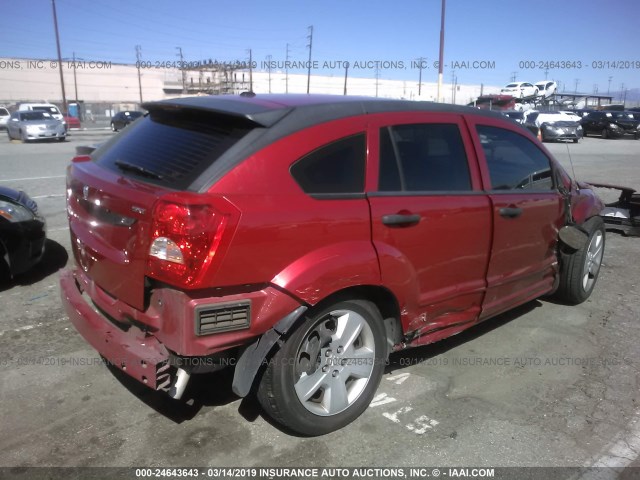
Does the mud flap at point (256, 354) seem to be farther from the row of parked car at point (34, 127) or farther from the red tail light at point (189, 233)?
the row of parked car at point (34, 127)

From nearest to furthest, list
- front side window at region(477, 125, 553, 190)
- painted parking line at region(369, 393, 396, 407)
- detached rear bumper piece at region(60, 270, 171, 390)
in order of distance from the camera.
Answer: detached rear bumper piece at region(60, 270, 171, 390) → painted parking line at region(369, 393, 396, 407) → front side window at region(477, 125, 553, 190)

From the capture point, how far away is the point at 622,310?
4.75 m

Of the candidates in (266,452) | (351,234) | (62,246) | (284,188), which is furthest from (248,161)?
(62,246)

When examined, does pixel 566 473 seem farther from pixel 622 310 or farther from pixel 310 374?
pixel 622 310

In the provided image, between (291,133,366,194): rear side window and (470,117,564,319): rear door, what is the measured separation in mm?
1092

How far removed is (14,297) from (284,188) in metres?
3.36

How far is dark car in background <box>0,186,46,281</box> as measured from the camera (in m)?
4.72

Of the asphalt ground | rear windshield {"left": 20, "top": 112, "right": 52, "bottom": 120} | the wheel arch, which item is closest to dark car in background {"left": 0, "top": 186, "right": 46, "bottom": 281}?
the asphalt ground

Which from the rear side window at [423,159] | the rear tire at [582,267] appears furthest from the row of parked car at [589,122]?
the rear side window at [423,159]

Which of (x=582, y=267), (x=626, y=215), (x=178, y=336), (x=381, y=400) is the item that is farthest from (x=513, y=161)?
(x=626, y=215)

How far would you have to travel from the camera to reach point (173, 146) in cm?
283

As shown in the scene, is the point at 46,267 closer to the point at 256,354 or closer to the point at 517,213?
the point at 256,354

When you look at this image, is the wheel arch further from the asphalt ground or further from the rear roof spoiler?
the rear roof spoiler

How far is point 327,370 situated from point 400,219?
90 cm
